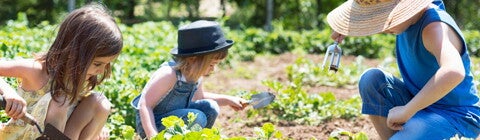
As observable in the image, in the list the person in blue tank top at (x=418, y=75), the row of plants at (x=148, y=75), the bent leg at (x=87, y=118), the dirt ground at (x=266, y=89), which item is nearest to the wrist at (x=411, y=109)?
the person in blue tank top at (x=418, y=75)

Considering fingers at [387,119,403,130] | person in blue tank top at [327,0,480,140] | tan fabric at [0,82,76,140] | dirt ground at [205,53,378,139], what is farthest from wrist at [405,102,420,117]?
tan fabric at [0,82,76,140]

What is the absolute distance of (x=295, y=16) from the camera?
14.8 m

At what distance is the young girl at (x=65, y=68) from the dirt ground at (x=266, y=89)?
1.01 m

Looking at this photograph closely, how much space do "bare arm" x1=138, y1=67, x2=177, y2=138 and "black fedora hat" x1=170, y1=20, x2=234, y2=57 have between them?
0.11 meters

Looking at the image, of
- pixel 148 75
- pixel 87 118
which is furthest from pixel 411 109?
pixel 148 75

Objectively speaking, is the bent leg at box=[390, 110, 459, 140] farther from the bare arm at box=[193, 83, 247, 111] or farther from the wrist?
the bare arm at box=[193, 83, 247, 111]

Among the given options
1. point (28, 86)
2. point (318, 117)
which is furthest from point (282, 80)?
point (28, 86)

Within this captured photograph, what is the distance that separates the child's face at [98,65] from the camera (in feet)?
12.6

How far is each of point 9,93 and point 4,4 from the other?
10.3 metres

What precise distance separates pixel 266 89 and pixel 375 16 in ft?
12.1

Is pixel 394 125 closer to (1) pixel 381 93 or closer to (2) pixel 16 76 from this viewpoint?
(1) pixel 381 93

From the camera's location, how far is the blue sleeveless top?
158 inches

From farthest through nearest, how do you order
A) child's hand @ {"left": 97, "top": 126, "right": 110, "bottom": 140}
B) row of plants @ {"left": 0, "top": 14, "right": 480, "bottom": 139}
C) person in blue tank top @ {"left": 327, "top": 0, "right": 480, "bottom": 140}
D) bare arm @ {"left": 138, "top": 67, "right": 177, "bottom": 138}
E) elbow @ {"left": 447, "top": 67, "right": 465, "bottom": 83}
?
row of plants @ {"left": 0, "top": 14, "right": 480, "bottom": 139}, bare arm @ {"left": 138, "top": 67, "right": 177, "bottom": 138}, child's hand @ {"left": 97, "top": 126, "right": 110, "bottom": 140}, person in blue tank top @ {"left": 327, "top": 0, "right": 480, "bottom": 140}, elbow @ {"left": 447, "top": 67, "right": 465, "bottom": 83}

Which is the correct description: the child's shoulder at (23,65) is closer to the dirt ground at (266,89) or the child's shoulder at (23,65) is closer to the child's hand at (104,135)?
the child's hand at (104,135)
